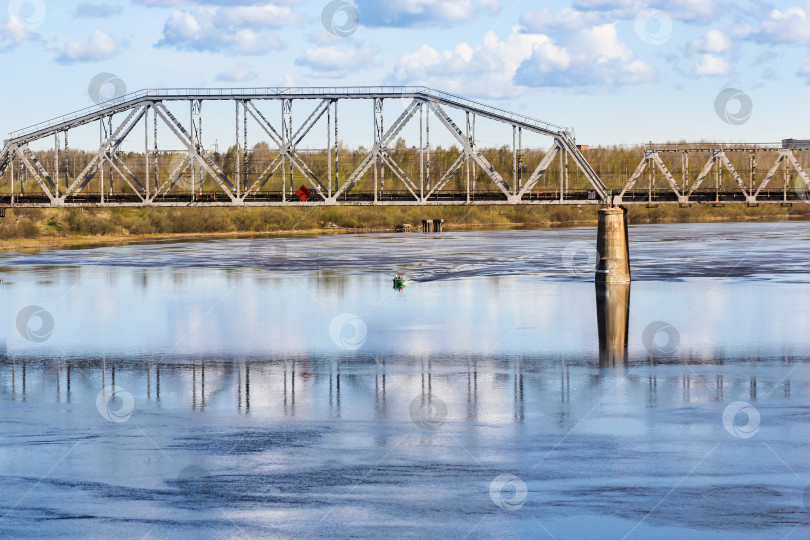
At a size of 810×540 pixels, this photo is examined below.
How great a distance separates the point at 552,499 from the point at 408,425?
654 centimetres

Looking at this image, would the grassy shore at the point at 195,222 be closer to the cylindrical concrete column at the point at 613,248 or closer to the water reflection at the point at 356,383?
the cylindrical concrete column at the point at 613,248

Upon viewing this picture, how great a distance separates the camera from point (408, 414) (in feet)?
87.3

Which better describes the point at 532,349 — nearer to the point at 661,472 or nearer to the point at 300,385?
the point at 300,385

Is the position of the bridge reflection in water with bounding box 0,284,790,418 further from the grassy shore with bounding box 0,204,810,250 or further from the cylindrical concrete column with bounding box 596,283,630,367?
the grassy shore with bounding box 0,204,810,250

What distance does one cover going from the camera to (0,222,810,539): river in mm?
18750

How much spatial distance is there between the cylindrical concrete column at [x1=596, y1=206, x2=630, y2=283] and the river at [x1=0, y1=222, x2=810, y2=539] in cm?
434

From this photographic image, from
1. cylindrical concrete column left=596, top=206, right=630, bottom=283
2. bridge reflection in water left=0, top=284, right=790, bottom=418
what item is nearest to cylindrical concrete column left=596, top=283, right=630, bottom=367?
bridge reflection in water left=0, top=284, right=790, bottom=418

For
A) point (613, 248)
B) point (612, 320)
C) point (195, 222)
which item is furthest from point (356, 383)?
point (195, 222)

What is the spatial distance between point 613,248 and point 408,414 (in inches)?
1551

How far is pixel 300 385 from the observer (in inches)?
1214

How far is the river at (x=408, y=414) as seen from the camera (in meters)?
18.8

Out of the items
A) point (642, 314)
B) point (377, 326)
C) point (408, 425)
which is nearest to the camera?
point (408, 425)

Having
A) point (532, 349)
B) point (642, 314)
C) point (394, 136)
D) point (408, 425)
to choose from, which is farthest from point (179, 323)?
point (394, 136)

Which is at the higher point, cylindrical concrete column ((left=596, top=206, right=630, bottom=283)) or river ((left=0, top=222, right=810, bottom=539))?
cylindrical concrete column ((left=596, top=206, right=630, bottom=283))
